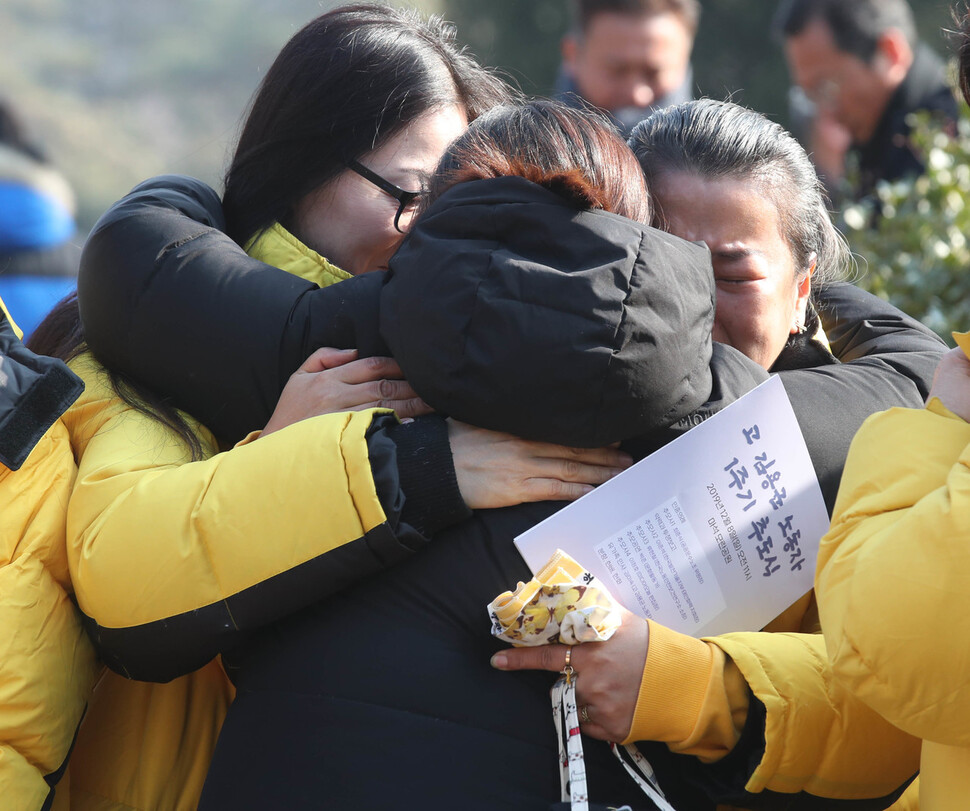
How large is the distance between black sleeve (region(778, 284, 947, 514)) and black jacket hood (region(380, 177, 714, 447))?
0.84 ft

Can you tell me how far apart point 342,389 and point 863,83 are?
4.27 metres

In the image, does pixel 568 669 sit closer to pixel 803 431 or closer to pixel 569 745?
pixel 569 745

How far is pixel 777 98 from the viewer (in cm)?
735

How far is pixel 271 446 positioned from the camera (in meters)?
1.47

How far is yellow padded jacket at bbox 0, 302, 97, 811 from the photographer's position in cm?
149

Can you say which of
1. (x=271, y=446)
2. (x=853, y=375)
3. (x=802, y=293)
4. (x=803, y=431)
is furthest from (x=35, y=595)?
(x=802, y=293)

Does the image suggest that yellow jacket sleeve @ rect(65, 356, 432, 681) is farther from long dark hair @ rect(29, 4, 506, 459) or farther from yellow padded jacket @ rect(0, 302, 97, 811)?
long dark hair @ rect(29, 4, 506, 459)

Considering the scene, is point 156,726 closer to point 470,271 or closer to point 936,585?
point 470,271

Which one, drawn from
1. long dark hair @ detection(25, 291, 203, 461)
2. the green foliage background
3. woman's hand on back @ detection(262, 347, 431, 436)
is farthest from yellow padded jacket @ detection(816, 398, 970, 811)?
the green foliage background

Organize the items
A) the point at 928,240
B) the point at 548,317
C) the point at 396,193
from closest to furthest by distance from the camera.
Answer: the point at 548,317, the point at 396,193, the point at 928,240

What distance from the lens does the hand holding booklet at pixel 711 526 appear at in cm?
145

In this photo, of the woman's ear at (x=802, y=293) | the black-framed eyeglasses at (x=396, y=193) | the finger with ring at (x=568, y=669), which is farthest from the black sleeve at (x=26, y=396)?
the woman's ear at (x=802, y=293)

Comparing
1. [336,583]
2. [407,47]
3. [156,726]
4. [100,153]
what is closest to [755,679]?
[336,583]

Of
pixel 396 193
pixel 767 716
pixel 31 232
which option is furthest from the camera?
pixel 31 232
